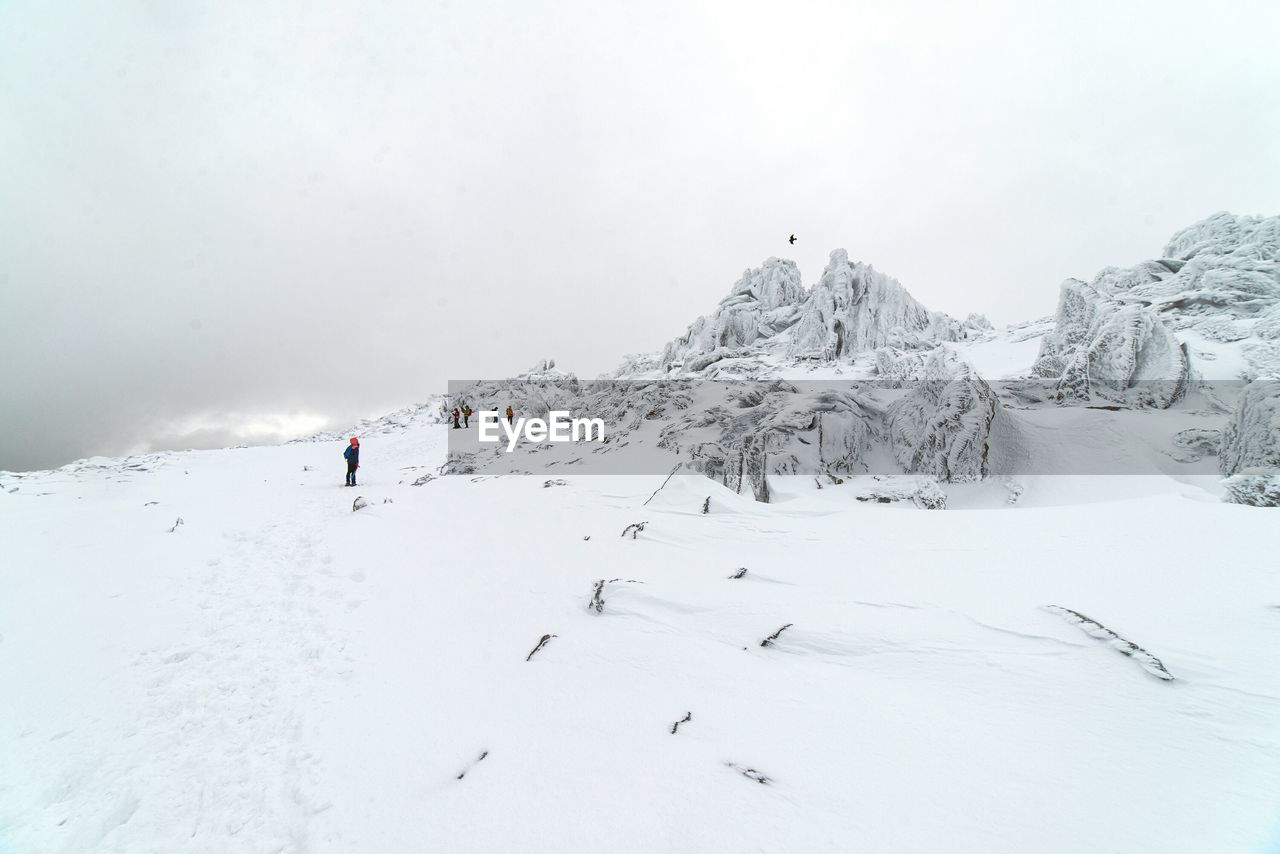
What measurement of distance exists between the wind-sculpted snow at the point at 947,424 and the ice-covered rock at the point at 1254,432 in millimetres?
3163

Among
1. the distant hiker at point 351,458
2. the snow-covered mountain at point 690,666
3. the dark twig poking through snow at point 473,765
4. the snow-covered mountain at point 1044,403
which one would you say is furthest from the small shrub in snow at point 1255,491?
the distant hiker at point 351,458

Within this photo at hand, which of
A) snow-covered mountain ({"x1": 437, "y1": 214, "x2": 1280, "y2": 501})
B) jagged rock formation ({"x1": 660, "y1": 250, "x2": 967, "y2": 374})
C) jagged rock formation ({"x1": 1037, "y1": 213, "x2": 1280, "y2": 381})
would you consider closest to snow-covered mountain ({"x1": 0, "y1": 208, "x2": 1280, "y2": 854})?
snow-covered mountain ({"x1": 437, "y1": 214, "x2": 1280, "y2": 501})

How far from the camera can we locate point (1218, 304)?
2178cm

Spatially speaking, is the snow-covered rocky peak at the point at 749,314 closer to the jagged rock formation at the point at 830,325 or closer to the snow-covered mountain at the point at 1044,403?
the jagged rock formation at the point at 830,325

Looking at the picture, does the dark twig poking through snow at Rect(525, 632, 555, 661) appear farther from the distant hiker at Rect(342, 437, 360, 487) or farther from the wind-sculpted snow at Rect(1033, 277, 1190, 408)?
the wind-sculpted snow at Rect(1033, 277, 1190, 408)

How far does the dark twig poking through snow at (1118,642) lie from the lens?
107 inches

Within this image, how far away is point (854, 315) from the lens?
42.2 meters

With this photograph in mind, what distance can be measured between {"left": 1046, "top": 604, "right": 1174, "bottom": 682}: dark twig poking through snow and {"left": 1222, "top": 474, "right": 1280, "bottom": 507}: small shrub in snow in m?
4.81

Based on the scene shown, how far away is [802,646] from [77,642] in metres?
6.56

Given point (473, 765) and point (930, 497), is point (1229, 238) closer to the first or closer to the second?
point (930, 497)

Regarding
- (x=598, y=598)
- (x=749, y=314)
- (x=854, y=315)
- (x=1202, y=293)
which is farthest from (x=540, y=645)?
(x=749, y=314)

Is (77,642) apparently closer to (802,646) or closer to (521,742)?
(521,742)

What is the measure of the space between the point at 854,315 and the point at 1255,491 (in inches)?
1573

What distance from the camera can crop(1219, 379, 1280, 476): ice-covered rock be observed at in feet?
23.4
